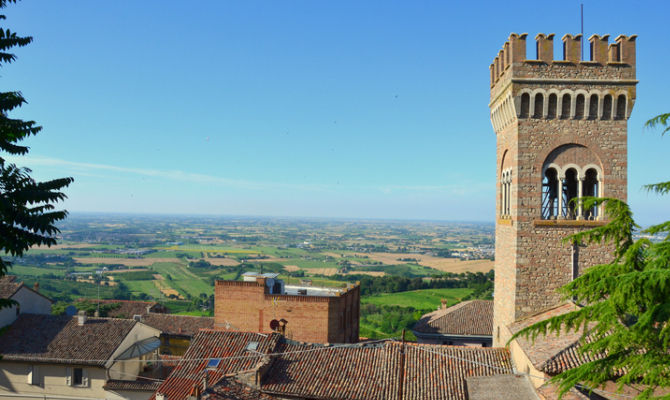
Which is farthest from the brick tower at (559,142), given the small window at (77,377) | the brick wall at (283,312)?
the small window at (77,377)

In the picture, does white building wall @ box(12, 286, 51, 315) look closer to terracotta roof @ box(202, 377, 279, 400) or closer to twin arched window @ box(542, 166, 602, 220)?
terracotta roof @ box(202, 377, 279, 400)

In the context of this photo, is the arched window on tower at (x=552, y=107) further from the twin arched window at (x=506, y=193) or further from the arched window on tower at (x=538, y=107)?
the twin arched window at (x=506, y=193)

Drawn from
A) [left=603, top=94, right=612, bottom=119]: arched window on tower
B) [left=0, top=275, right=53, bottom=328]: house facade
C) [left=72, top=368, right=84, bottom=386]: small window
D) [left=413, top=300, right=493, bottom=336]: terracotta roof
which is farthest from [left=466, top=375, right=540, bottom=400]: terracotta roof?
[left=0, top=275, right=53, bottom=328]: house facade

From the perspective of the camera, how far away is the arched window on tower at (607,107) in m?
19.1

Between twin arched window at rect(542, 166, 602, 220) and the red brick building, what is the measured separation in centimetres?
1517

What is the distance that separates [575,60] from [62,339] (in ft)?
96.4

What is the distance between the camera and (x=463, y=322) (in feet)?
113

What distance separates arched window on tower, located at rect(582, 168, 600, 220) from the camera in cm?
1953

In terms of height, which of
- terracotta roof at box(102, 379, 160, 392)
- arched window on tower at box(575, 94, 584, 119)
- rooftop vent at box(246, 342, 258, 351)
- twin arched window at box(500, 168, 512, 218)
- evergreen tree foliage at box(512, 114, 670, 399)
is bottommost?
terracotta roof at box(102, 379, 160, 392)

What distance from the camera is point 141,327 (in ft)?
100.0

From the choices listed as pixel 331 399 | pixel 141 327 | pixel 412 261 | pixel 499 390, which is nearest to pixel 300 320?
pixel 141 327

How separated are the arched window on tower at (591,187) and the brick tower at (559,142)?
0.13 metres

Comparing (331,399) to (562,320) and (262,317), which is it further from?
(262,317)

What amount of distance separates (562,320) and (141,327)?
27.1 metres
